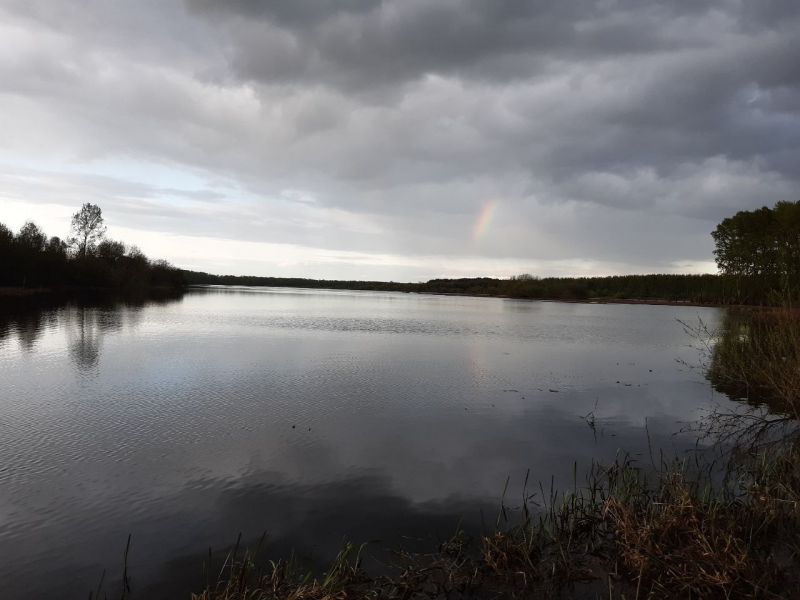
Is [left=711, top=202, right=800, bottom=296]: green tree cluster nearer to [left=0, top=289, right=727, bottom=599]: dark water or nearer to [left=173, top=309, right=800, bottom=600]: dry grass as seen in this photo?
[left=0, top=289, right=727, bottom=599]: dark water

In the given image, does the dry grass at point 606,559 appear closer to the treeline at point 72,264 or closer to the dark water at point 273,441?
the dark water at point 273,441

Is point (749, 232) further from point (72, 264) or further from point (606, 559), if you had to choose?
point (72, 264)

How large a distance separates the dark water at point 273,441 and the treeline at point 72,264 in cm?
4614

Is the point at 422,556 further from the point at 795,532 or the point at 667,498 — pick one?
the point at 795,532

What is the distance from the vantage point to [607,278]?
345 ft

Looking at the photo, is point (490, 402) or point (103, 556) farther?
point (490, 402)

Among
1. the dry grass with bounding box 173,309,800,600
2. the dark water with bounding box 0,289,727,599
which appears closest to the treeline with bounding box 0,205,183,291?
the dark water with bounding box 0,289,727,599

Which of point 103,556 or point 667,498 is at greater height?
point 667,498

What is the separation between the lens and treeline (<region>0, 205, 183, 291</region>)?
5700cm

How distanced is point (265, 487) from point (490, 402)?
7244 mm

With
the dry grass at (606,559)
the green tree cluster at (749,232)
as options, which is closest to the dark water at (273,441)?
the dry grass at (606,559)

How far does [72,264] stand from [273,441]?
73.0 meters

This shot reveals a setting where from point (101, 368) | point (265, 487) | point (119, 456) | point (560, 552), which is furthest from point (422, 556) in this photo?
point (101, 368)

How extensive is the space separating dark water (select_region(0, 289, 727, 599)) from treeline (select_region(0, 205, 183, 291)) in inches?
1817
